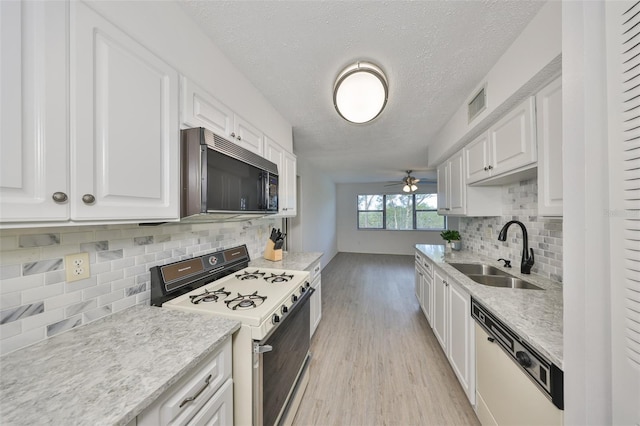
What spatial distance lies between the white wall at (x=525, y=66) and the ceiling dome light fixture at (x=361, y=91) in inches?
29.1

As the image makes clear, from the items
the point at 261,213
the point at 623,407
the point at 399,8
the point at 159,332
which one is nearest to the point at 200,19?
the point at 399,8

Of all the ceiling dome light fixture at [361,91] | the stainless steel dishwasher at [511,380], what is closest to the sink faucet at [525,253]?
the stainless steel dishwasher at [511,380]

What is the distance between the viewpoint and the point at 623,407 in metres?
0.53

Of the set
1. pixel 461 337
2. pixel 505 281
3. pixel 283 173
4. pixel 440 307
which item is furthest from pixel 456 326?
pixel 283 173

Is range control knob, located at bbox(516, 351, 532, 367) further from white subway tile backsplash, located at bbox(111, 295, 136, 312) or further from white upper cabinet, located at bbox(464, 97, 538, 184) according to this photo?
white subway tile backsplash, located at bbox(111, 295, 136, 312)

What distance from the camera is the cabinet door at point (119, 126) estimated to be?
0.68 meters

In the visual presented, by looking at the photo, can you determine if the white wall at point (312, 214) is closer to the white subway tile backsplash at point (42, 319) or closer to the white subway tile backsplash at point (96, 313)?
the white subway tile backsplash at point (96, 313)

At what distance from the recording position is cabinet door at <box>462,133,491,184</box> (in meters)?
1.78

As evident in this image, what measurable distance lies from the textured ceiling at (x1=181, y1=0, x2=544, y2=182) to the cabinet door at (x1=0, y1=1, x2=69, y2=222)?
729mm

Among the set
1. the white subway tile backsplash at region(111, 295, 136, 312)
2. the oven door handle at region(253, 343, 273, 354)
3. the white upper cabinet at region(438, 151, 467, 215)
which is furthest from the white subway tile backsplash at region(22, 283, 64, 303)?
the white upper cabinet at region(438, 151, 467, 215)

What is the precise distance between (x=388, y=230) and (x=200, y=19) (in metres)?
6.73

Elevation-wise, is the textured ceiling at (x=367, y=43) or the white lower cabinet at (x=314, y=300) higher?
the textured ceiling at (x=367, y=43)

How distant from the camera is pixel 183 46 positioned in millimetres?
1112

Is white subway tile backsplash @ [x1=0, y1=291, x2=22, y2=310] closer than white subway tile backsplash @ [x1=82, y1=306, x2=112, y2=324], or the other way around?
white subway tile backsplash @ [x1=0, y1=291, x2=22, y2=310]
